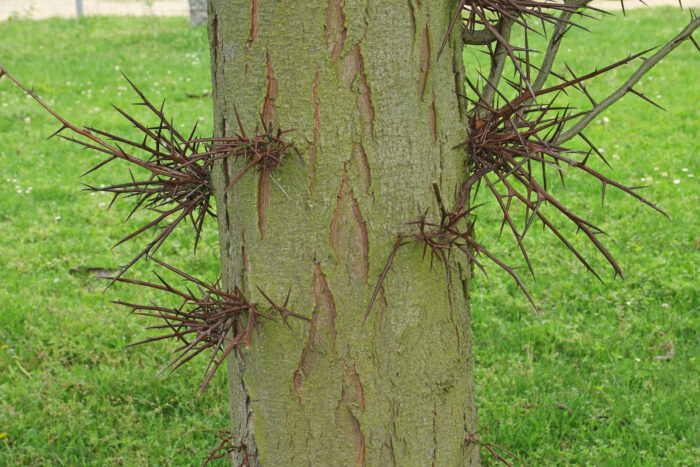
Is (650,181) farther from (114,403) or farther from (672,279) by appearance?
(114,403)

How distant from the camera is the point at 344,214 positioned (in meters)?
1.38

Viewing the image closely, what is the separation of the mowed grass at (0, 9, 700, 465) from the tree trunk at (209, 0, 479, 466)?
1494 millimetres

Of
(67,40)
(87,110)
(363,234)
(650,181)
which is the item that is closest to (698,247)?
(650,181)

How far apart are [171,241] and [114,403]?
194cm

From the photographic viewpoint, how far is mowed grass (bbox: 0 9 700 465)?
289 cm

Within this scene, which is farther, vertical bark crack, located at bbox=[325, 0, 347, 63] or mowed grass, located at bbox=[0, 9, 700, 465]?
mowed grass, located at bbox=[0, 9, 700, 465]

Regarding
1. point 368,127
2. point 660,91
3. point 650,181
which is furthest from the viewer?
point 660,91

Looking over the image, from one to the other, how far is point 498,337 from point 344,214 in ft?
8.16

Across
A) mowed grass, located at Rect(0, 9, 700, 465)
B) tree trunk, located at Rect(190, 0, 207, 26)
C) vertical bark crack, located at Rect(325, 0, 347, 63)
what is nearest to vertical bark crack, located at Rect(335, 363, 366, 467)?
vertical bark crack, located at Rect(325, 0, 347, 63)

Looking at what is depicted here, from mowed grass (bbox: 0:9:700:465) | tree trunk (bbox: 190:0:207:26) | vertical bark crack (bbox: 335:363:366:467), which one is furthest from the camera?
tree trunk (bbox: 190:0:207:26)

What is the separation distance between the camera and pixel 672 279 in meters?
3.99

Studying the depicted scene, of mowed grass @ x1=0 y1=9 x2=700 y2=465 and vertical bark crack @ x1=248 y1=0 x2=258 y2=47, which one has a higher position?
vertical bark crack @ x1=248 y1=0 x2=258 y2=47

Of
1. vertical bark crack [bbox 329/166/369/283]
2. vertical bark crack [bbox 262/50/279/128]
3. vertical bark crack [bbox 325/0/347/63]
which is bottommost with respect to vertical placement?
vertical bark crack [bbox 329/166/369/283]

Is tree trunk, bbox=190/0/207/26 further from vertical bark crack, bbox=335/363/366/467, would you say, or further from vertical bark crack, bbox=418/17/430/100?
vertical bark crack, bbox=335/363/366/467
